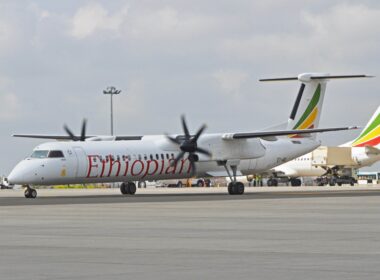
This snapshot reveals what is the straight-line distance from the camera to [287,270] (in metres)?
15.4

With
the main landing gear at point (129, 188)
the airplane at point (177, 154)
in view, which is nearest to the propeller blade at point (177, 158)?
the airplane at point (177, 154)

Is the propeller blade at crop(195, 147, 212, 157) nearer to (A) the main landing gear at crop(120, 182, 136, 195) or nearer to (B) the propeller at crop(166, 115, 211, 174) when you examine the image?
(B) the propeller at crop(166, 115, 211, 174)

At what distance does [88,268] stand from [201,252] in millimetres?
3316

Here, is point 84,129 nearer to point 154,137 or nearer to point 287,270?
point 154,137

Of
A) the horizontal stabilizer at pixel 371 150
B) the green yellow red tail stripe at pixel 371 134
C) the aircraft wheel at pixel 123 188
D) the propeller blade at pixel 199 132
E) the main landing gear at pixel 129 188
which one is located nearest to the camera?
the propeller blade at pixel 199 132

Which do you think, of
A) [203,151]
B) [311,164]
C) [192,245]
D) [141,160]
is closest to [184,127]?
[203,151]

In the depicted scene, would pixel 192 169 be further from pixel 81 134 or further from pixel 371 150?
pixel 371 150

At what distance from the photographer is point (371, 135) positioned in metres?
99.5

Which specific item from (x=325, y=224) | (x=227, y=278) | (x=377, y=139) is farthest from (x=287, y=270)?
(x=377, y=139)

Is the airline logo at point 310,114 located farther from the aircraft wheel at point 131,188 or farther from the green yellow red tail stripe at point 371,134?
the green yellow red tail stripe at point 371,134

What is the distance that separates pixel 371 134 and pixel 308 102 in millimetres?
35522

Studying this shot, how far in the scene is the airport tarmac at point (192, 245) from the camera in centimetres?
1530

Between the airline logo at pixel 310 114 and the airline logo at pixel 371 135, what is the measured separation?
3269 centimetres

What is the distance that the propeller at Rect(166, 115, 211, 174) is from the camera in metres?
59.7
